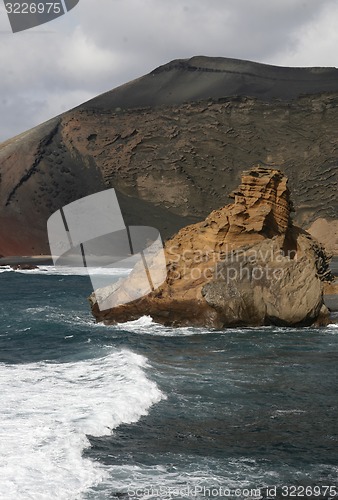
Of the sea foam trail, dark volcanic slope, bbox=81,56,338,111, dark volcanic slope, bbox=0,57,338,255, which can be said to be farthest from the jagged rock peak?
dark volcanic slope, bbox=81,56,338,111

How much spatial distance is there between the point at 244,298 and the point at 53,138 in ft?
230

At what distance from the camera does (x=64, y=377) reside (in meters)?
14.6

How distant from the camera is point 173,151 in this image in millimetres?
84750

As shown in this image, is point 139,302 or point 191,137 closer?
point 139,302

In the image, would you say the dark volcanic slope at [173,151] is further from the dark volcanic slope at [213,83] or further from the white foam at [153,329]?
the white foam at [153,329]

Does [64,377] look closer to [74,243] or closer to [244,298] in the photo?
[244,298]

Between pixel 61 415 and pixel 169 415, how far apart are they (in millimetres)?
1925

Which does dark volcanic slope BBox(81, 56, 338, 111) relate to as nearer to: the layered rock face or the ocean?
the layered rock face

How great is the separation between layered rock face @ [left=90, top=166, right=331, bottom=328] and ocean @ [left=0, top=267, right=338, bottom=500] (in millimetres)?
991

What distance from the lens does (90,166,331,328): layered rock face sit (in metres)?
21.6

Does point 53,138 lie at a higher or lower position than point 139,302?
higher

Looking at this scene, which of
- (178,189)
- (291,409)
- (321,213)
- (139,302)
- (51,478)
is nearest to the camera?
(51,478)

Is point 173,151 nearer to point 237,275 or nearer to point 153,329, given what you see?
point 237,275

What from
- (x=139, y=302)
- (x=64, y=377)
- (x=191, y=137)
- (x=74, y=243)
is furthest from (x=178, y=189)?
(x=64, y=377)
